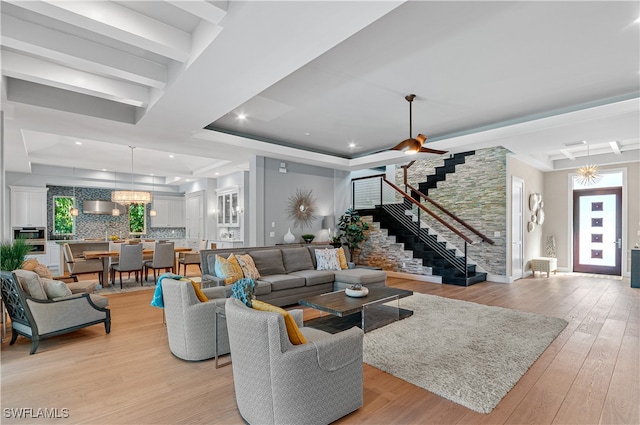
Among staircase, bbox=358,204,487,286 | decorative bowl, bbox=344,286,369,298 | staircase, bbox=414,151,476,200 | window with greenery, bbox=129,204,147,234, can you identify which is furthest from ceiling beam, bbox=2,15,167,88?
window with greenery, bbox=129,204,147,234

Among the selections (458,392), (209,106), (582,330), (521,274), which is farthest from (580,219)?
(209,106)

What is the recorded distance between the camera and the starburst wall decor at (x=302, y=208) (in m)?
7.48

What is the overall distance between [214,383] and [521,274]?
764 cm

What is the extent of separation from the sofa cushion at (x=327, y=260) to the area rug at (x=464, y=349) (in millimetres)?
1667

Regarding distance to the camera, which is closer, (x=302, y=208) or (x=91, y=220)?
(x=302, y=208)

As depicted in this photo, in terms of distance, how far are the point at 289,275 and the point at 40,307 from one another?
309cm

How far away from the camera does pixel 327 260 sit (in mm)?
5902

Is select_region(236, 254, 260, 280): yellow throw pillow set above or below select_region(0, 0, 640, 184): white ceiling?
below

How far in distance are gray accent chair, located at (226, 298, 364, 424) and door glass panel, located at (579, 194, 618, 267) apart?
9.39 metres

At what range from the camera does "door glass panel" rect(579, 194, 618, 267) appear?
8234 millimetres

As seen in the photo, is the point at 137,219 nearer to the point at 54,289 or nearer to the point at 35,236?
the point at 35,236

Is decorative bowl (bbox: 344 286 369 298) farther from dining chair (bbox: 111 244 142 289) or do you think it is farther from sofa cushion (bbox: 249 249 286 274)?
dining chair (bbox: 111 244 142 289)

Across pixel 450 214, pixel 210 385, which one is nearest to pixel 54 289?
pixel 210 385

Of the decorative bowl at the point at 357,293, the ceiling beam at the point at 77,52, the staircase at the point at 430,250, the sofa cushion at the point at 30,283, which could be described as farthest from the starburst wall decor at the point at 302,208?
the sofa cushion at the point at 30,283
